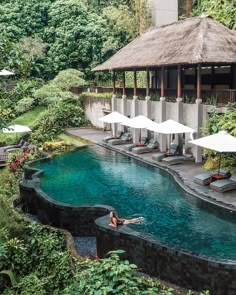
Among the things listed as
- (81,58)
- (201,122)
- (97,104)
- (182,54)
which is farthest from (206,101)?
(81,58)

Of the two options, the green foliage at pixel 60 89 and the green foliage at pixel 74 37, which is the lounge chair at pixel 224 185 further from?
the green foliage at pixel 74 37

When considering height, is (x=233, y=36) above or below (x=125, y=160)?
above

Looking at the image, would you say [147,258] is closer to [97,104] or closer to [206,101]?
[206,101]

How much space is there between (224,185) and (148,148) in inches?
330

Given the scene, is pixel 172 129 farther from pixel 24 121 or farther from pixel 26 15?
pixel 26 15

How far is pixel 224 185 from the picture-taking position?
14.4m

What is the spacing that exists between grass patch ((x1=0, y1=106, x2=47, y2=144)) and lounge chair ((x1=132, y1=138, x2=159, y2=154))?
9957mm

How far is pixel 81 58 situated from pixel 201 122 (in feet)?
76.0

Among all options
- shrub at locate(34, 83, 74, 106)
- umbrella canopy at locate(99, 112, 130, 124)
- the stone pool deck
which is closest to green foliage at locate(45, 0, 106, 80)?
shrub at locate(34, 83, 74, 106)

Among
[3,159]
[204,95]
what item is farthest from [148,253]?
[3,159]

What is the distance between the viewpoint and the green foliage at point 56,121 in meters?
28.0

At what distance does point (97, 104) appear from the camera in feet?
103

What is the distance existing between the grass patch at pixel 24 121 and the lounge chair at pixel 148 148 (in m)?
9.96

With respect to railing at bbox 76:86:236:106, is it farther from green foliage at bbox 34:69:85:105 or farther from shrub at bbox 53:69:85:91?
shrub at bbox 53:69:85:91
